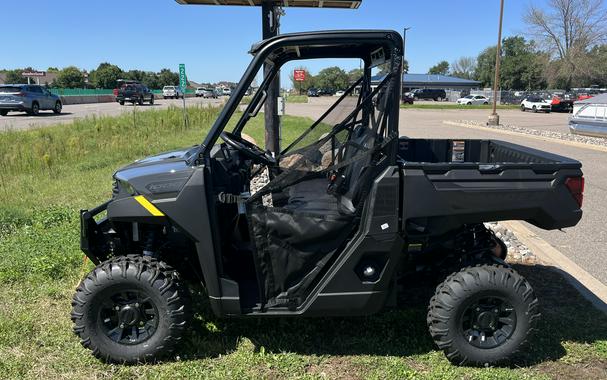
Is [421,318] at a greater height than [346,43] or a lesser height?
lesser

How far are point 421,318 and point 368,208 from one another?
1310 millimetres

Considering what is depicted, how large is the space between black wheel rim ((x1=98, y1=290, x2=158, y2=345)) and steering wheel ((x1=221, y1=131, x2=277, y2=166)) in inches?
46.8

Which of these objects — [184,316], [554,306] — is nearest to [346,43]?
[184,316]

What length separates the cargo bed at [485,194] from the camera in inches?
118

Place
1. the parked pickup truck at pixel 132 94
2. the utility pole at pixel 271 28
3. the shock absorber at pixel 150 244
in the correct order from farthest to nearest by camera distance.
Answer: the parked pickup truck at pixel 132 94, the utility pole at pixel 271 28, the shock absorber at pixel 150 244

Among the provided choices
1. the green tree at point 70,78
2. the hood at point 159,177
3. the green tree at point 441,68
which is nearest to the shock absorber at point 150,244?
the hood at point 159,177

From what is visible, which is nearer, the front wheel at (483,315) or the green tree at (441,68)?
Result: the front wheel at (483,315)

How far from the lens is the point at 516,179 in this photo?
307cm

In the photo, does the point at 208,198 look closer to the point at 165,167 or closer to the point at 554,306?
the point at 165,167

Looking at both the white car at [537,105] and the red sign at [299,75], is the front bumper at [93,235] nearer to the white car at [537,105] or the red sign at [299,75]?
the red sign at [299,75]

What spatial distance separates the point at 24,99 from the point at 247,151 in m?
25.2

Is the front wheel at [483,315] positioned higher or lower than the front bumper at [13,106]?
lower

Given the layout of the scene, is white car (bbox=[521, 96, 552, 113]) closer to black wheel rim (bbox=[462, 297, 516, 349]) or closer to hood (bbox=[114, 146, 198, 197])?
black wheel rim (bbox=[462, 297, 516, 349])

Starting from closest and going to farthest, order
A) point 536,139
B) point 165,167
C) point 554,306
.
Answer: point 165,167 → point 554,306 → point 536,139
